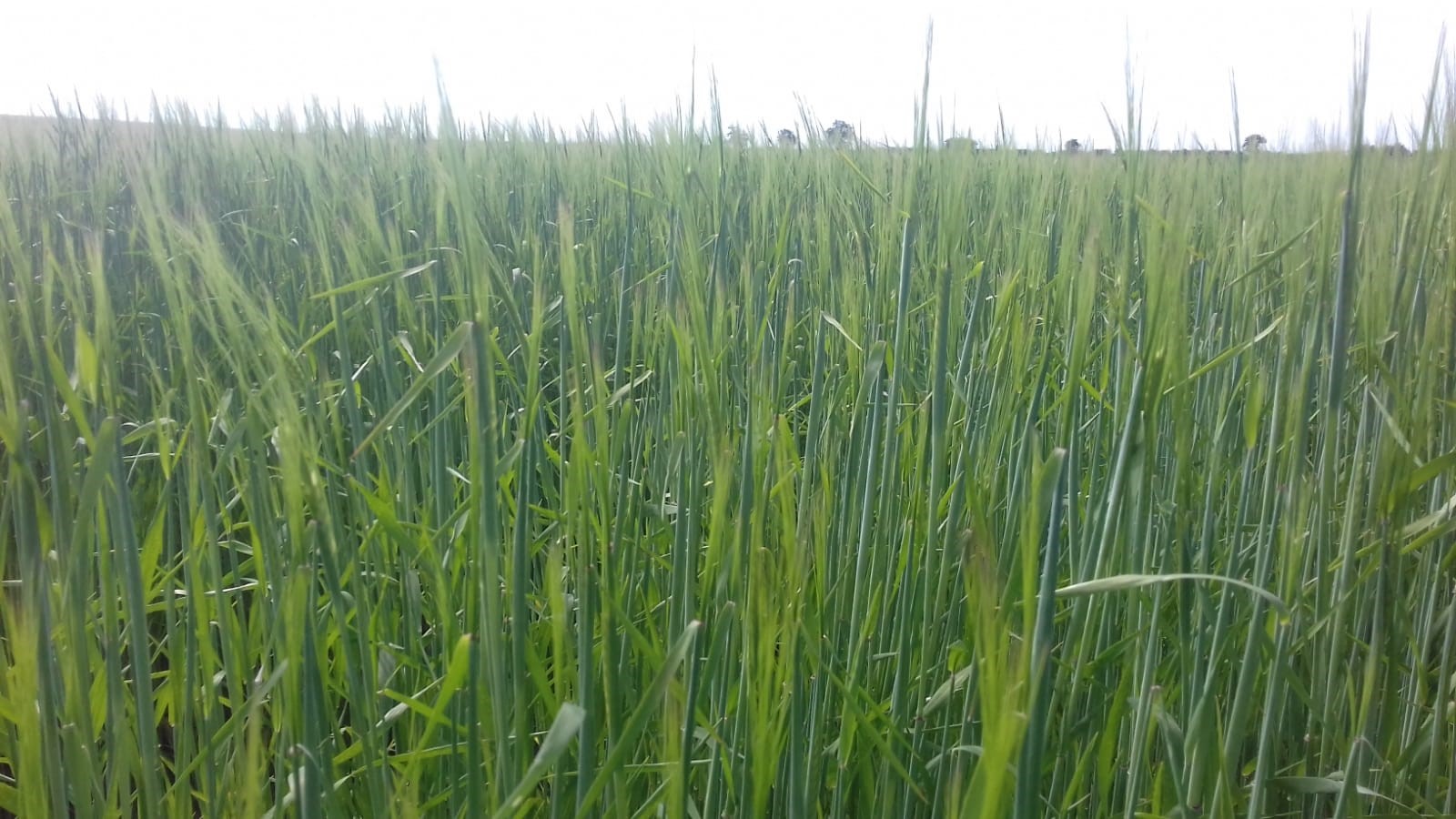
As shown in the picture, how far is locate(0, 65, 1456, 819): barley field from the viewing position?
1.43ft

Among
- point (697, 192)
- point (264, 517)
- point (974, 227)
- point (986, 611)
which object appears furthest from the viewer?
point (974, 227)

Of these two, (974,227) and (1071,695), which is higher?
(974,227)

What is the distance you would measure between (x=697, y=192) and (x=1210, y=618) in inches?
29.0

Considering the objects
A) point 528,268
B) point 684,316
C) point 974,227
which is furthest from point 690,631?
point 974,227

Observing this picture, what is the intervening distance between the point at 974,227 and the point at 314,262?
1.10 meters

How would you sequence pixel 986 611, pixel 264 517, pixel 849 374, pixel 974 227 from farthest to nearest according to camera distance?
pixel 974 227
pixel 849 374
pixel 264 517
pixel 986 611

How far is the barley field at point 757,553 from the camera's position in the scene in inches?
17.1

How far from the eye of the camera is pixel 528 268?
136 centimetres

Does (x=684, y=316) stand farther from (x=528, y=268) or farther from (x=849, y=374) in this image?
(x=528, y=268)

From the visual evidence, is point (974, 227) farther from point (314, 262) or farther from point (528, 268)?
point (314, 262)

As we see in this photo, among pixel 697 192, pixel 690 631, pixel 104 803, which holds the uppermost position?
pixel 697 192

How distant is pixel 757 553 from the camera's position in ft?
1.36

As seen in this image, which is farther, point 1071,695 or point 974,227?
point 974,227

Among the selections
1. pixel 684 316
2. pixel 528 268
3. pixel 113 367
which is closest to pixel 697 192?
pixel 528 268
